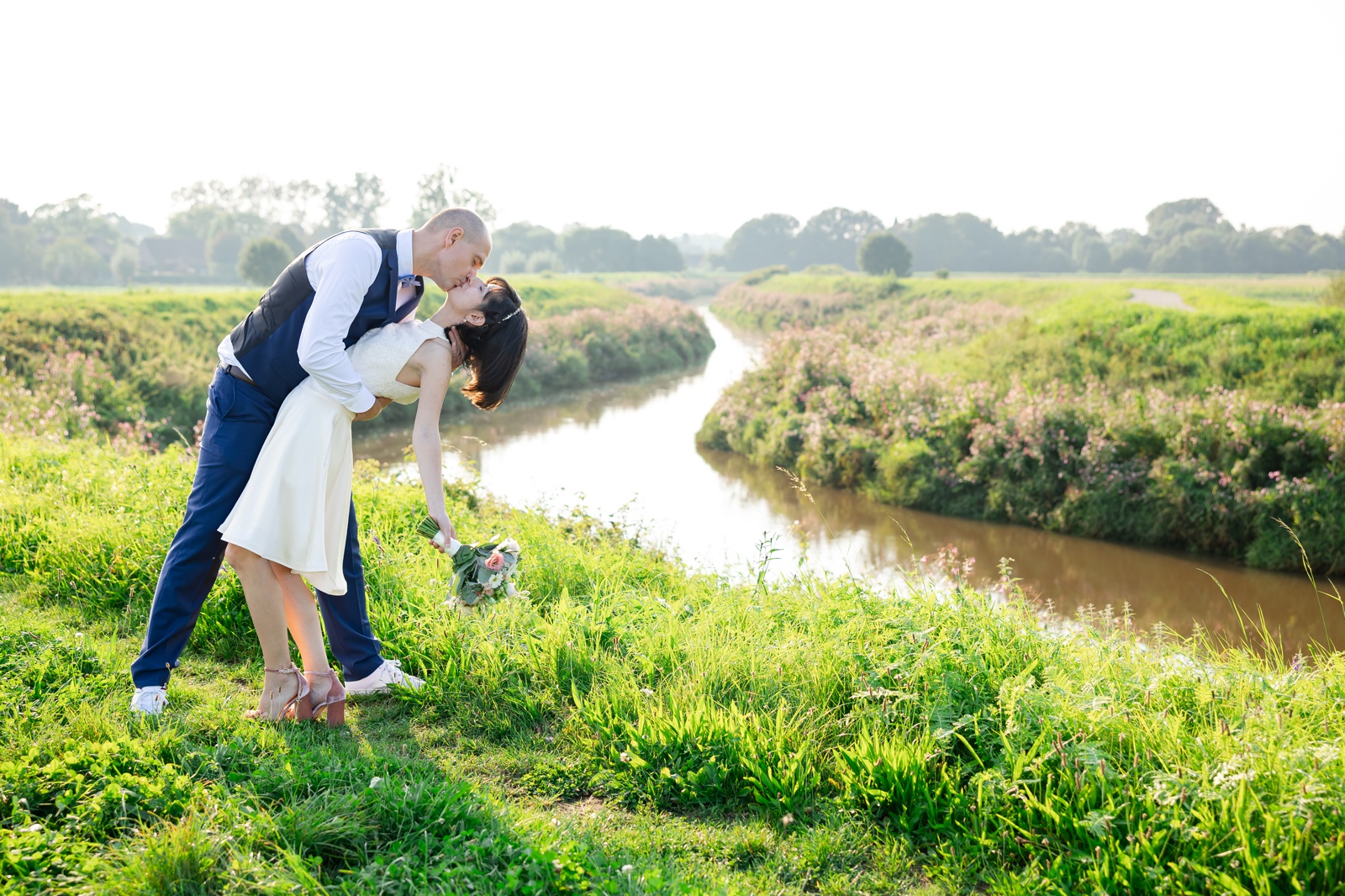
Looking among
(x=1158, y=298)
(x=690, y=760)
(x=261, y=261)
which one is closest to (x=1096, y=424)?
(x=690, y=760)

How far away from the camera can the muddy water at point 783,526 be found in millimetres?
7961

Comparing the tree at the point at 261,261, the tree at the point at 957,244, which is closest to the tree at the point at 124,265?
the tree at the point at 261,261

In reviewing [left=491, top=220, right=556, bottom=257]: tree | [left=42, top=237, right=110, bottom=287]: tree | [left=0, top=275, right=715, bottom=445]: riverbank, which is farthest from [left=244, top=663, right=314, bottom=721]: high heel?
[left=491, top=220, right=556, bottom=257]: tree

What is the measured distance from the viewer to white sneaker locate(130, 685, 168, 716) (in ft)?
10.6

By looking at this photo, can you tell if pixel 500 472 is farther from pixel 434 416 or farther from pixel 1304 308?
pixel 1304 308

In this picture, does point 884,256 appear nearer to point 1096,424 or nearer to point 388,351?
point 1096,424

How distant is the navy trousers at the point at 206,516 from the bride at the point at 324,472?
0.34ft

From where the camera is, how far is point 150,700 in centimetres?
Answer: 327

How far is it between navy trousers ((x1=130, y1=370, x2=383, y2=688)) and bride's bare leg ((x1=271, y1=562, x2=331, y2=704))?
0.32 m

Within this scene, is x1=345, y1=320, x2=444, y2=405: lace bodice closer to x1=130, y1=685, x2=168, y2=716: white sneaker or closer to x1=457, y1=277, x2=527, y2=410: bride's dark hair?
x1=457, y1=277, x2=527, y2=410: bride's dark hair

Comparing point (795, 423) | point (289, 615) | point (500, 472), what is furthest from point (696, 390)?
point (289, 615)

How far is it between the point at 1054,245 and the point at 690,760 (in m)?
90.1

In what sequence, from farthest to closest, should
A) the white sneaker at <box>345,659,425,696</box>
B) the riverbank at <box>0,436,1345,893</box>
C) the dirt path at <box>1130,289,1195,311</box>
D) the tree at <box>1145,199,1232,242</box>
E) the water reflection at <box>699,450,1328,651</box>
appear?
the tree at <box>1145,199,1232,242</box> < the dirt path at <box>1130,289,1195,311</box> < the water reflection at <box>699,450,1328,651</box> < the white sneaker at <box>345,659,425,696</box> < the riverbank at <box>0,436,1345,893</box>

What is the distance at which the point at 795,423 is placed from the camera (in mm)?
14539
